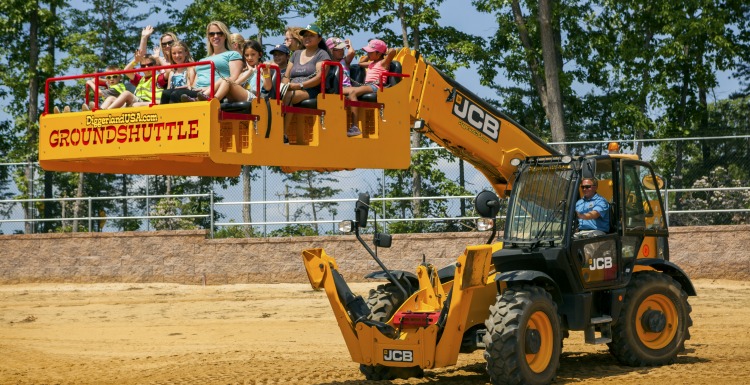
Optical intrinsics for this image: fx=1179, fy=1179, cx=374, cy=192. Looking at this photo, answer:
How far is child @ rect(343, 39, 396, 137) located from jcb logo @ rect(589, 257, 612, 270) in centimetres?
307

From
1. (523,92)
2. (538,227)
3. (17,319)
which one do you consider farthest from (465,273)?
(523,92)

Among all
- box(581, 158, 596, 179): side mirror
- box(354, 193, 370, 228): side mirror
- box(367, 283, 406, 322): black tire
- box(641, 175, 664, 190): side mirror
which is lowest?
box(367, 283, 406, 322): black tire

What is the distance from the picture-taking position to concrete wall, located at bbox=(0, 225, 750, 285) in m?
22.9

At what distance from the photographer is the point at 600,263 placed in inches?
484

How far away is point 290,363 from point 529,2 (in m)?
15.9

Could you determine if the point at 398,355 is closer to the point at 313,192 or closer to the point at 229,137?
→ the point at 229,137

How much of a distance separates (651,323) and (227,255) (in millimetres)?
13018

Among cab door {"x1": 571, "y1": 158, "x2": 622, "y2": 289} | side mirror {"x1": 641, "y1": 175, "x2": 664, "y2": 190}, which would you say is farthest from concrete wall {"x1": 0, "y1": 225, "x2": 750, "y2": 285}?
cab door {"x1": 571, "y1": 158, "x2": 622, "y2": 289}

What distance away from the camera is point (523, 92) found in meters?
29.7

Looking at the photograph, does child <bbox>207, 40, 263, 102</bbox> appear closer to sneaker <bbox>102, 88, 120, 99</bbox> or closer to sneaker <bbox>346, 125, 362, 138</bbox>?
sneaker <bbox>346, 125, 362, 138</bbox>

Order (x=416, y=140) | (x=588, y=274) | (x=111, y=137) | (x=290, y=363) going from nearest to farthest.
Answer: (x=111, y=137) → (x=588, y=274) → (x=290, y=363) → (x=416, y=140)

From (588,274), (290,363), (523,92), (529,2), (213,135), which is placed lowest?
(290,363)

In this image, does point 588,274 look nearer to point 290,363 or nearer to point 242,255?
point 290,363

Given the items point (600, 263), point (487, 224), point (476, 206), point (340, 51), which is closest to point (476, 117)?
point (476, 206)
